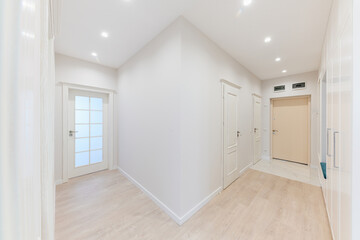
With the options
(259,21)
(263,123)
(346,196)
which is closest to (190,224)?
(346,196)

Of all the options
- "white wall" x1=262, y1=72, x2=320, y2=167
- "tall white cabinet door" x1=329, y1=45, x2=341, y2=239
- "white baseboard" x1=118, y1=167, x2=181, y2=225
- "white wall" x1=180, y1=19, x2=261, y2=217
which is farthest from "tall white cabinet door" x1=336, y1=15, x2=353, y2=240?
"white wall" x1=262, y1=72, x2=320, y2=167

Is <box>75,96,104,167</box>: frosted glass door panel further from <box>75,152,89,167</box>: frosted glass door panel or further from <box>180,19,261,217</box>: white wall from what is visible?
<box>180,19,261,217</box>: white wall

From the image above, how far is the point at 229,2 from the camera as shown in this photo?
5.16 ft

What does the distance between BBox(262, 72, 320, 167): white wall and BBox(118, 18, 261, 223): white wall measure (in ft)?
7.54

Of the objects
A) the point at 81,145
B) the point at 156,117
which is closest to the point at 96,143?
the point at 81,145

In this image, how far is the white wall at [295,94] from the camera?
3615 mm

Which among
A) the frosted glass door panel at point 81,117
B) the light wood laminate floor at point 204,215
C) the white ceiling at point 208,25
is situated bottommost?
the light wood laminate floor at point 204,215

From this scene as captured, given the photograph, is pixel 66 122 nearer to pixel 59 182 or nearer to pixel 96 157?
pixel 96 157

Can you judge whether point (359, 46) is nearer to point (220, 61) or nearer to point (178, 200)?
point (220, 61)

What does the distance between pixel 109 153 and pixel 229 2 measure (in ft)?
12.1

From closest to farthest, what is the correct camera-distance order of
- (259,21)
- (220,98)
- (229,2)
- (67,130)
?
(229,2) → (259,21) → (220,98) → (67,130)

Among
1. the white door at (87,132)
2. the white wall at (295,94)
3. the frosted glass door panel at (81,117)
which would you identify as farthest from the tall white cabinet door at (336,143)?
the frosted glass door panel at (81,117)

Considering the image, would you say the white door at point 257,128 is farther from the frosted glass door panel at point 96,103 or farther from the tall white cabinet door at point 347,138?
the frosted glass door panel at point 96,103

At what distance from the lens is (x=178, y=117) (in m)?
1.77
